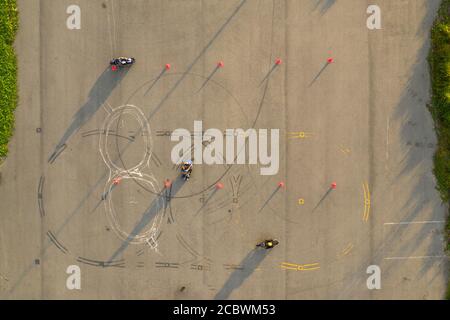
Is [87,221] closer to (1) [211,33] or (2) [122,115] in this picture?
(2) [122,115]

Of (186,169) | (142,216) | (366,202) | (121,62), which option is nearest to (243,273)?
(142,216)

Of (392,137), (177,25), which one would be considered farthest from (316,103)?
(177,25)

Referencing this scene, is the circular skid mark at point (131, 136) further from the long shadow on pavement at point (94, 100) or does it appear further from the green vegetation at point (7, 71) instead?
the green vegetation at point (7, 71)

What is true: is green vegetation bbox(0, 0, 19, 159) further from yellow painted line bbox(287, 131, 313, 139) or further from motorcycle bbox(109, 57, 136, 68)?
yellow painted line bbox(287, 131, 313, 139)

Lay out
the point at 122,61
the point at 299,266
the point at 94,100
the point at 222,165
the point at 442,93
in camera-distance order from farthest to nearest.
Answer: the point at 299,266
the point at 222,165
the point at 94,100
the point at 442,93
the point at 122,61

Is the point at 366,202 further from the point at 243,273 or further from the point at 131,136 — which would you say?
the point at 131,136

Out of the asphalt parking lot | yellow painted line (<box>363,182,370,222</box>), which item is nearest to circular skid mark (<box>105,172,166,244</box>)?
the asphalt parking lot
